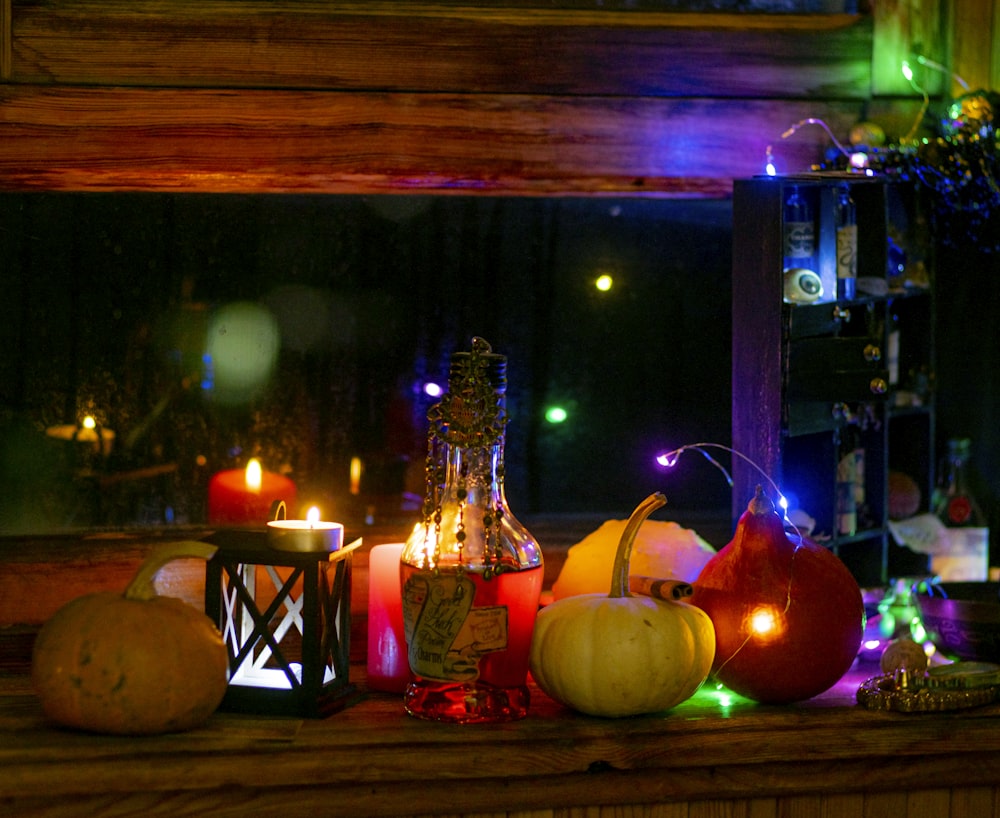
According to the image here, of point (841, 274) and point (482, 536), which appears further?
point (841, 274)

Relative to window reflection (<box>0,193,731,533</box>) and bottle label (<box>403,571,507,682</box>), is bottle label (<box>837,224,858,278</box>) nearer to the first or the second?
window reflection (<box>0,193,731,533</box>)

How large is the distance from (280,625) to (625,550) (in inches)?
18.8

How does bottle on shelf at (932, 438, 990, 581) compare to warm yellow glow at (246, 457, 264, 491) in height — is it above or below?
below

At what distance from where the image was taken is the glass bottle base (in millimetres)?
1391

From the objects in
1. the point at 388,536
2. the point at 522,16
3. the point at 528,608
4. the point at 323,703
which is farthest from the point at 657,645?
the point at 522,16

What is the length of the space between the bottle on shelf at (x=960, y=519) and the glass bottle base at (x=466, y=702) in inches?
37.2

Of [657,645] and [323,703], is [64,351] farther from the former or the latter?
[657,645]

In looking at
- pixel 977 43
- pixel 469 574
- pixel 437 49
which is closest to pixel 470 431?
pixel 469 574

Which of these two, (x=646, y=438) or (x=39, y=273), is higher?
(x=39, y=273)

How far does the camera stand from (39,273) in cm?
170

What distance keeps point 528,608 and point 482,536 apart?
11 centimetres

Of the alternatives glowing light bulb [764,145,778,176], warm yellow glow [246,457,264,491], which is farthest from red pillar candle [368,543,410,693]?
glowing light bulb [764,145,778,176]

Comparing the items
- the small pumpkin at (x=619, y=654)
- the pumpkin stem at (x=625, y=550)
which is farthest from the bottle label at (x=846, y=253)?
the small pumpkin at (x=619, y=654)

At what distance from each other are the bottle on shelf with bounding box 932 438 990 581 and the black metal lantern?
112 cm
